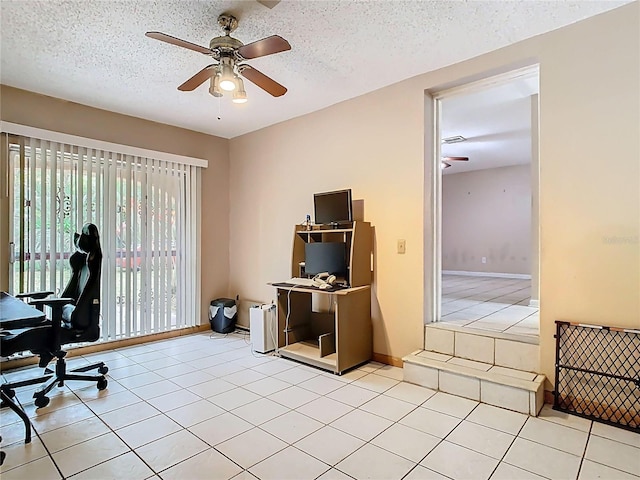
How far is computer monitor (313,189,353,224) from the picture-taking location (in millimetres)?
3566

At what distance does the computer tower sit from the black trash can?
3.16 ft

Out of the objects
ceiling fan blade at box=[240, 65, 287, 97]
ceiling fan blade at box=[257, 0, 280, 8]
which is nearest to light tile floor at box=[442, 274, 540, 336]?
ceiling fan blade at box=[240, 65, 287, 97]

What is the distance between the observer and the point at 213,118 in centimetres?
438

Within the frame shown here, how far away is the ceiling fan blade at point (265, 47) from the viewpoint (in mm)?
2145

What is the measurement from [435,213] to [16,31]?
11.5 feet

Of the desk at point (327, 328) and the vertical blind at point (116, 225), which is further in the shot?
the vertical blind at point (116, 225)

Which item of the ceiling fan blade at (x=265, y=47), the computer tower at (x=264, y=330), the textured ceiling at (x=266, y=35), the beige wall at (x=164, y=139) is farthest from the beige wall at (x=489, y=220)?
the ceiling fan blade at (x=265, y=47)

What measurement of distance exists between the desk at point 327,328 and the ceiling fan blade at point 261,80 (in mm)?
1728

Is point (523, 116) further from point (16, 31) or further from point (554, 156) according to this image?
point (16, 31)

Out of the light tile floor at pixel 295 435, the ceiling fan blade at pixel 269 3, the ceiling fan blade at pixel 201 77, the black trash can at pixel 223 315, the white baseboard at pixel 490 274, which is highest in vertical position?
the ceiling fan blade at pixel 269 3

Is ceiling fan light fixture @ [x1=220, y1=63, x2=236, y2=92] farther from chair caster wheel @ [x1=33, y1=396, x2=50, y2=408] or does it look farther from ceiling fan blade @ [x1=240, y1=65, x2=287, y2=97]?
chair caster wheel @ [x1=33, y1=396, x2=50, y2=408]

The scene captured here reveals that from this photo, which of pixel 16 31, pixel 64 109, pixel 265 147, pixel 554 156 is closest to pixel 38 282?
pixel 64 109

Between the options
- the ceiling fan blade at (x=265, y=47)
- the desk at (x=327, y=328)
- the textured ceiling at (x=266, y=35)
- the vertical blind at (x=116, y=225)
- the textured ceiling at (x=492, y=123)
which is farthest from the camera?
the textured ceiling at (x=492, y=123)

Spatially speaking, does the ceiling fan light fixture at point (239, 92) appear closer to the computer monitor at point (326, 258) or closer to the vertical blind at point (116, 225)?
the computer monitor at point (326, 258)
